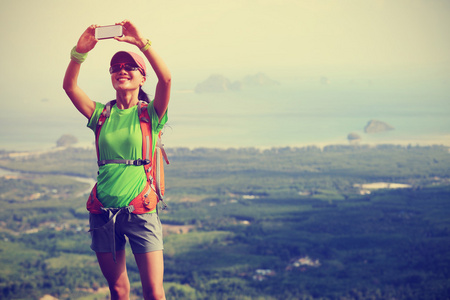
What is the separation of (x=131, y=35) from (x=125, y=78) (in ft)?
2.07

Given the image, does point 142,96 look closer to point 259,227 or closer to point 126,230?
point 126,230

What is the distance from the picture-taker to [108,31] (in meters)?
5.46

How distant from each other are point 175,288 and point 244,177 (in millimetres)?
68845

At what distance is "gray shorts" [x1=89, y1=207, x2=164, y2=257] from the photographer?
5863mm

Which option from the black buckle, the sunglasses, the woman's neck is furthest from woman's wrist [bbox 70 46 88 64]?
the black buckle

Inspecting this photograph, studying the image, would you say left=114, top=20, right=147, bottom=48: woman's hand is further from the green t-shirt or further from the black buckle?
the black buckle

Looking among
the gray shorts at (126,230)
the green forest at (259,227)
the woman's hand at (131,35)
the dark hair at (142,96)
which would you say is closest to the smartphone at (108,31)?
the woman's hand at (131,35)

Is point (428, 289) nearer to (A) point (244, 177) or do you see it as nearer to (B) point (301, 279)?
(B) point (301, 279)

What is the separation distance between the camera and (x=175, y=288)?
83.1m

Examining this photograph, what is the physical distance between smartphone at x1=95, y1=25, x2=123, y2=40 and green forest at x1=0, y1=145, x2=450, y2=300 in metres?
72.5

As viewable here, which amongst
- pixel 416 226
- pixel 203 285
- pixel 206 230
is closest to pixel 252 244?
pixel 206 230

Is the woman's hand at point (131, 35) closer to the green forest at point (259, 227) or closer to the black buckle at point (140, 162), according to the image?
the black buckle at point (140, 162)

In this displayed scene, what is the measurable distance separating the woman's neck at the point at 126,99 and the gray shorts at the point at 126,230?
88 centimetres

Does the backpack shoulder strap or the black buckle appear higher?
the backpack shoulder strap
